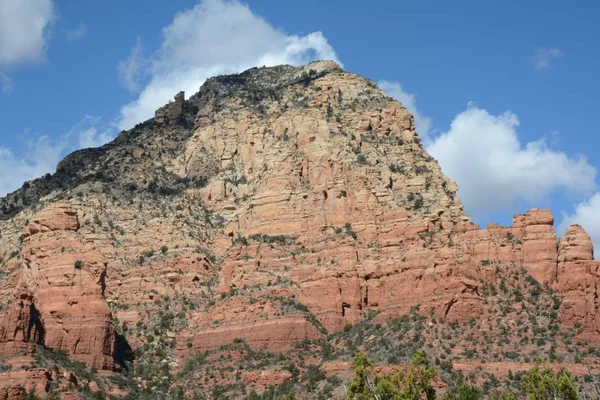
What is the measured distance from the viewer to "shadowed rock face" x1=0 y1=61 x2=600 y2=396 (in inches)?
4793

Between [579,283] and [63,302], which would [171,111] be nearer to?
[63,302]

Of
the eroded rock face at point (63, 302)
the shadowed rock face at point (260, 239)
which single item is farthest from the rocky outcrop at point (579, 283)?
the eroded rock face at point (63, 302)

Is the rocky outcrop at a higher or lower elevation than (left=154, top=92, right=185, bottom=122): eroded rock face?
lower

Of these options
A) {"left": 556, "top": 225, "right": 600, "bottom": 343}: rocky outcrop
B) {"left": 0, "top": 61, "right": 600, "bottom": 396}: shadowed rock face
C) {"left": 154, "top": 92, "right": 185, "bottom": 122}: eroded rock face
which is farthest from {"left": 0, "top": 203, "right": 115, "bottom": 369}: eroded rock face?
{"left": 556, "top": 225, "right": 600, "bottom": 343}: rocky outcrop

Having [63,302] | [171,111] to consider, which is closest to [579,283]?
[63,302]

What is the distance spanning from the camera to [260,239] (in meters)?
138

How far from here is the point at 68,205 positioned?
461 feet

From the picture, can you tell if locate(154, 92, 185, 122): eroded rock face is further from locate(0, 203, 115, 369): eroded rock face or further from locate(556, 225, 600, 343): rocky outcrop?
locate(556, 225, 600, 343): rocky outcrop

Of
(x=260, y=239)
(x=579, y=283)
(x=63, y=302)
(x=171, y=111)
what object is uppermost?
(x=171, y=111)

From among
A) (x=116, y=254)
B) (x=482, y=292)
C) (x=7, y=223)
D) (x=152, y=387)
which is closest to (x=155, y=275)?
(x=116, y=254)

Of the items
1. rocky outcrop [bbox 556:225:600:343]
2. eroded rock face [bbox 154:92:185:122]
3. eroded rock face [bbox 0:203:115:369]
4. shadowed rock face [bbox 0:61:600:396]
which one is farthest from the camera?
eroded rock face [bbox 154:92:185:122]

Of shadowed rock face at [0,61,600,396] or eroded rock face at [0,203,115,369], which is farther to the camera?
→ shadowed rock face at [0,61,600,396]

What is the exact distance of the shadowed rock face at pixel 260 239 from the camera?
399 feet

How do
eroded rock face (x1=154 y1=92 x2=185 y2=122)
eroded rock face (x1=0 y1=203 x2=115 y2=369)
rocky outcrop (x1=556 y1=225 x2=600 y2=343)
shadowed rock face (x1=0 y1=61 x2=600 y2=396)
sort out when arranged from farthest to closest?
eroded rock face (x1=154 y1=92 x2=185 y2=122) → shadowed rock face (x1=0 y1=61 x2=600 y2=396) → eroded rock face (x1=0 y1=203 x2=115 y2=369) → rocky outcrop (x1=556 y1=225 x2=600 y2=343)
